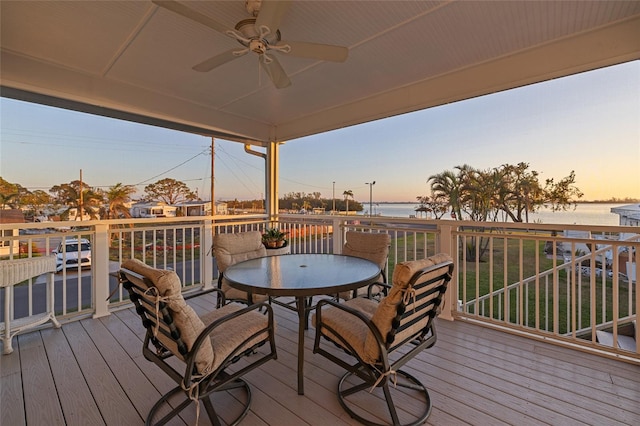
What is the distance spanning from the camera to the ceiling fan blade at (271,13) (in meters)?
1.69

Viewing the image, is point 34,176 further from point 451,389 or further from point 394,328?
point 451,389

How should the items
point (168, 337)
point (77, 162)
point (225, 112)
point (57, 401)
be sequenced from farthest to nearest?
point (225, 112)
point (77, 162)
point (57, 401)
point (168, 337)

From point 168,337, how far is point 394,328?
3.80 feet

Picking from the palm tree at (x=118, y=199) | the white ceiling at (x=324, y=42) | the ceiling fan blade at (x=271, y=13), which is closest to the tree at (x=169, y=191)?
the palm tree at (x=118, y=199)

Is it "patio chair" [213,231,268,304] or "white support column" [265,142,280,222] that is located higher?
"white support column" [265,142,280,222]

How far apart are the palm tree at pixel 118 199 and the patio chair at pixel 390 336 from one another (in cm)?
330

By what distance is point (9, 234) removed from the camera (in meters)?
3.00

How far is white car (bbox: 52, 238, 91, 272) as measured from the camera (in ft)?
10.5

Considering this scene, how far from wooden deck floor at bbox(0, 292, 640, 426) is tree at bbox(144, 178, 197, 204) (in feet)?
6.74

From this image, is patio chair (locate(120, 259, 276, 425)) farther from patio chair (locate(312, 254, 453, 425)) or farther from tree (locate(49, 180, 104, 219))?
tree (locate(49, 180, 104, 219))

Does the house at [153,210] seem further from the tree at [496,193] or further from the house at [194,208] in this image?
the tree at [496,193]

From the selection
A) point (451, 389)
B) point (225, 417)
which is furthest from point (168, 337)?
point (451, 389)

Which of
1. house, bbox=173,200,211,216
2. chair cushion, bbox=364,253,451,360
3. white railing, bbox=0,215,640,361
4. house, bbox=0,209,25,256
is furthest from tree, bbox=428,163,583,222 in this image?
house, bbox=0,209,25,256

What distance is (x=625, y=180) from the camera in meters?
2.76
